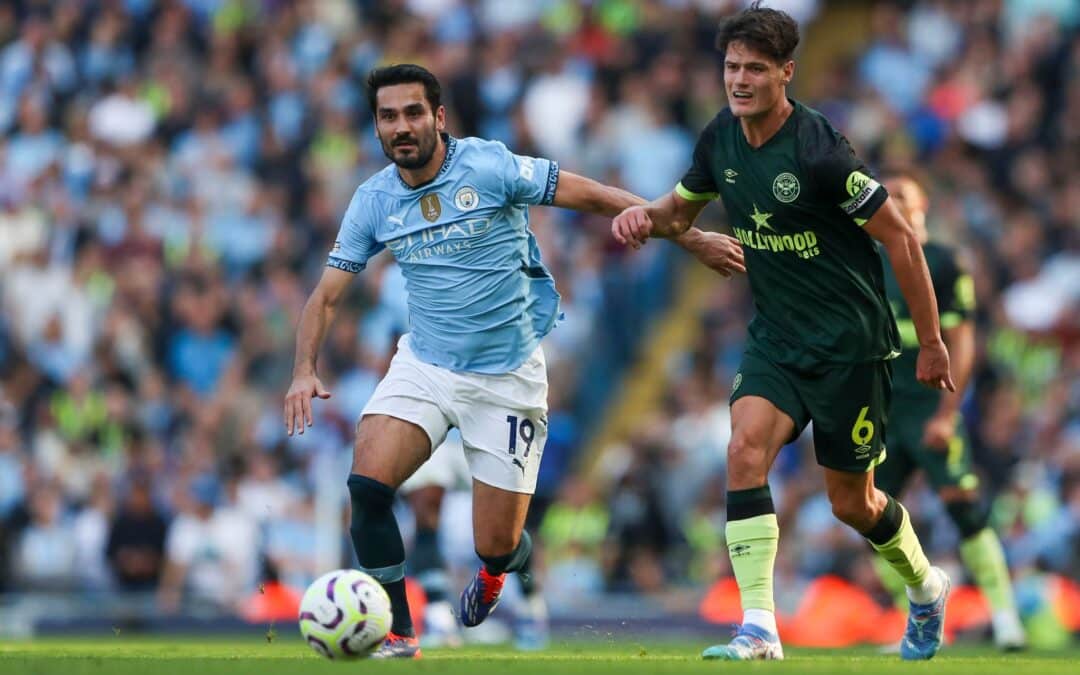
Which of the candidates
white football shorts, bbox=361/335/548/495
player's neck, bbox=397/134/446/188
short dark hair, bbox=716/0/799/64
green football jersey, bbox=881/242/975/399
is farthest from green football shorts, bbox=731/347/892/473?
green football jersey, bbox=881/242/975/399

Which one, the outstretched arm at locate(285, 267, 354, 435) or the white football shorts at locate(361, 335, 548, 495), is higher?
the outstretched arm at locate(285, 267, 354, 435)

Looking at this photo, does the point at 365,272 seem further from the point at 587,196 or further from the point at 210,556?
the point at 587,196

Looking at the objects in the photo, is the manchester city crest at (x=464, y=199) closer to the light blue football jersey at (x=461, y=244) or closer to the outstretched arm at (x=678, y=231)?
the light blue football jersey at (x=461, y=244)

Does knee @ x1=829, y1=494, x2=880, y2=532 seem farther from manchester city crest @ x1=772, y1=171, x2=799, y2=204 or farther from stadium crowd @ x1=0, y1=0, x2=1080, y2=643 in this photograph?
stadium crowd @ x1=0, y1=0, x2=1080, y2=643

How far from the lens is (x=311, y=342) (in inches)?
405

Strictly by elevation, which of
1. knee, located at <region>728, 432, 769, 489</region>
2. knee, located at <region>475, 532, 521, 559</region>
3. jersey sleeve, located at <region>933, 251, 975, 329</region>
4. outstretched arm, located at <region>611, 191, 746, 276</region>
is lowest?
knee, located at <region>475, 532, 521, 559</region>

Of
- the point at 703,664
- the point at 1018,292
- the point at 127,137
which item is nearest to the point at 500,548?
the point at 703,664

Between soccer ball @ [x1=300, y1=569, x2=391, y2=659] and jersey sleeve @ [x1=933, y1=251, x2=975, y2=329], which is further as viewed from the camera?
jersey sleeve @ [x1=933, y1=251, x2=975, y2=329]

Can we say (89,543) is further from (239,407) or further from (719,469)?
(719,469)

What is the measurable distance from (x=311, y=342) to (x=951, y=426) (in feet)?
13.7

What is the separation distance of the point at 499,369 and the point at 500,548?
37.7 inches

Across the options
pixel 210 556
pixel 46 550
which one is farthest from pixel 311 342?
pixel 46 550

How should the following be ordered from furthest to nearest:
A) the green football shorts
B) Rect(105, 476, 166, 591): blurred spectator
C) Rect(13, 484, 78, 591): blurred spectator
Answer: Rect(13, 484, 78, 591): blurred spectator → Rect(105, 476, 166, 591): blurred spectator → the green football shorts

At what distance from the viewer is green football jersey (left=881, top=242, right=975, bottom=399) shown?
41.4ft
